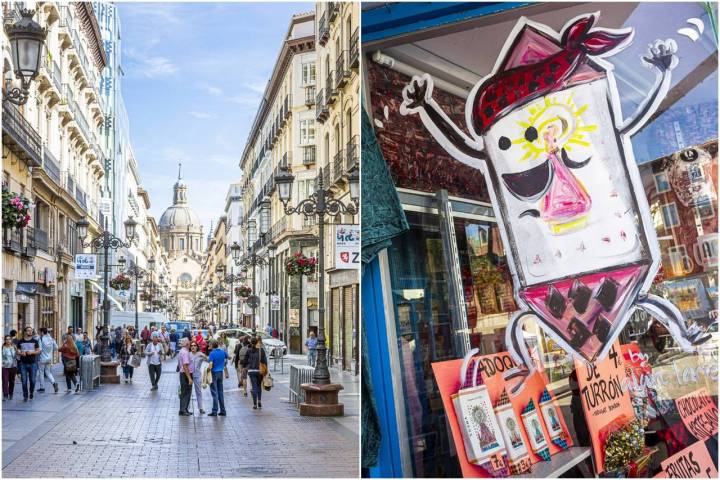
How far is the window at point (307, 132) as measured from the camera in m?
46.4

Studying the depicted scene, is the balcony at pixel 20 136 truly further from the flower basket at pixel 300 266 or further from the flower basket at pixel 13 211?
the flower basket at pixel 300 266

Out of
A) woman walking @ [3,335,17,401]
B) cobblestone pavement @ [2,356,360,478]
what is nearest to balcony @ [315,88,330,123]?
cobblestone pavement @ [2,356,360,478]

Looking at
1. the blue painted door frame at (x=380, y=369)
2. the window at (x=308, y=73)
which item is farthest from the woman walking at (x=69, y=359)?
the window at (x=308, y=73)

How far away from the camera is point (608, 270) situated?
21.6 ft

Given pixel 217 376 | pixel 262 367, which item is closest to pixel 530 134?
pixel 217 376

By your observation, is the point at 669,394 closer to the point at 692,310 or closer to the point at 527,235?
the point at 692,310

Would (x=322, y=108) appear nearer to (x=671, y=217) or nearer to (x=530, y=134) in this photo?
(x=530, y=134)

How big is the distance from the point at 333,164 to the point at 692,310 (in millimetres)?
30528

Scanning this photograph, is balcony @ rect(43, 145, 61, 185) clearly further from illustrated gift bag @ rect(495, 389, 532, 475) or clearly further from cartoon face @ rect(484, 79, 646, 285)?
illustrated gift bag @ rect(495, 389, 532, 475)

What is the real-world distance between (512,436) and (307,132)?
40592 mm

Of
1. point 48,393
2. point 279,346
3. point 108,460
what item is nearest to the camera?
point 108,460

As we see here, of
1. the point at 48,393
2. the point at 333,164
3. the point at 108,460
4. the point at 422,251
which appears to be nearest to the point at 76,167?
the point at 333,164

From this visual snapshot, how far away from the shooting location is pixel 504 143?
22.4 feet

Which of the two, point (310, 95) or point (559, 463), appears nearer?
point (559, 463)
